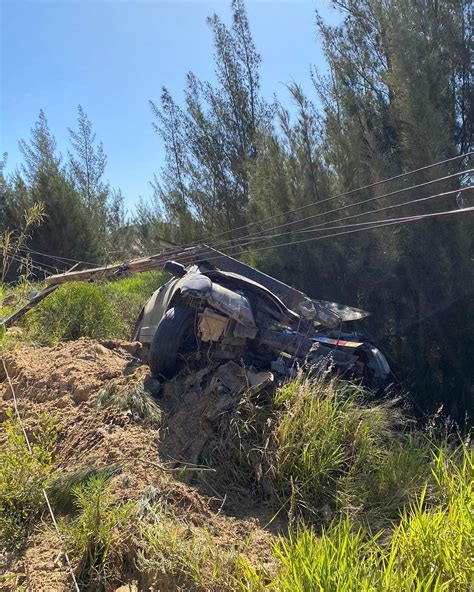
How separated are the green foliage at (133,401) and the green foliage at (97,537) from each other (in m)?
1.35

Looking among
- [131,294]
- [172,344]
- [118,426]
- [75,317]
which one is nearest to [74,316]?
[75,317]

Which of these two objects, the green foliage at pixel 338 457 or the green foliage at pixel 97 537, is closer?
the green foliage at pixel 97 537

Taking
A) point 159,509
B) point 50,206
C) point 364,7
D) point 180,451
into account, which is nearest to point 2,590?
point 159,509

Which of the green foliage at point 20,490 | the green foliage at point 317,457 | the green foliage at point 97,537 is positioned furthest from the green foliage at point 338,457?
the green foliage at point 20,490

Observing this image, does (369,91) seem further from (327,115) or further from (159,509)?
(159,509)

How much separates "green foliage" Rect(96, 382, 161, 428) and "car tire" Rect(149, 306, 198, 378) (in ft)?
0.99

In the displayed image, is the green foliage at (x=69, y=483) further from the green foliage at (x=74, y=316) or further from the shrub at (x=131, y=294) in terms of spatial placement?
the shrub at (x=131, y=294)

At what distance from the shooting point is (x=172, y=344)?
17.5 ft

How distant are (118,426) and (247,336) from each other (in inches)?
61.2

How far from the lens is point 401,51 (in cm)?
803

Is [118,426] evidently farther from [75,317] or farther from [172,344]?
[75,317]

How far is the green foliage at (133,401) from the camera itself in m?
4.69

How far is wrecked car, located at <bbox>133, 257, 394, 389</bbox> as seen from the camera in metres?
5.29

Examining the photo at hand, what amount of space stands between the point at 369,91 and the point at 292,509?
8.28m
